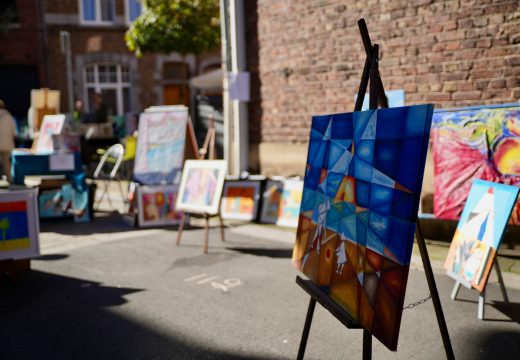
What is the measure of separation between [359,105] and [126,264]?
3.78 meters

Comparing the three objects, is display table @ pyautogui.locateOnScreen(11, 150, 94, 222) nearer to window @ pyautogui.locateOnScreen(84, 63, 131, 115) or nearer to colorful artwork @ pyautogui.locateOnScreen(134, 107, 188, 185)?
colorful artwork @ pyautogui.locateOnScreen(134, 107, 188, 185)

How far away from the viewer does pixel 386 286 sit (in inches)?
85.8

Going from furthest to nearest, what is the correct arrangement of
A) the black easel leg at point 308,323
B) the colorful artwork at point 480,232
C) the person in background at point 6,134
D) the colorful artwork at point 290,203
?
the person in background at point 6,134 → the colorful artwork at point 290,203 → the colorful artwork at point 480,232 → the black easel leg at point 308,323

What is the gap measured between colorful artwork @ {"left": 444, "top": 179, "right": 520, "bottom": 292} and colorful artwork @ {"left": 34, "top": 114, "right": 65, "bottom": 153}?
22.2ft

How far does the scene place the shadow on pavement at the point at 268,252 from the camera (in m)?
5.77

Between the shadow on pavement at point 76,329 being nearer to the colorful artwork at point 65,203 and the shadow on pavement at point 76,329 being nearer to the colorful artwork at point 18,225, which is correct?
the colorful artwork at point 18,225

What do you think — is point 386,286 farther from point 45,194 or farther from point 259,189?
point 45,194

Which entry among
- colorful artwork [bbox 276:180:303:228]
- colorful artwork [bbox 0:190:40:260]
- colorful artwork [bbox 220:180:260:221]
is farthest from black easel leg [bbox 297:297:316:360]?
colorful artwork [bbox 220:180:260:221]

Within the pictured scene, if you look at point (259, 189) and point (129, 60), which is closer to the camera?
point (259, 189)

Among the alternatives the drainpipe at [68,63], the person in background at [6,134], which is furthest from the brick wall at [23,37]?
the person in background at [6,134]

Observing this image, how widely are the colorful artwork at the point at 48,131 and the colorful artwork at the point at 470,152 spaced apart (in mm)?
6238

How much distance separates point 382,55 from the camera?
21.5 feet

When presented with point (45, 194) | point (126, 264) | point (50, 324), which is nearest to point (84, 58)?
point (45, 194)

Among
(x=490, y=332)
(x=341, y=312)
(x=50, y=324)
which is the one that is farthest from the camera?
(x=50, y=324)
